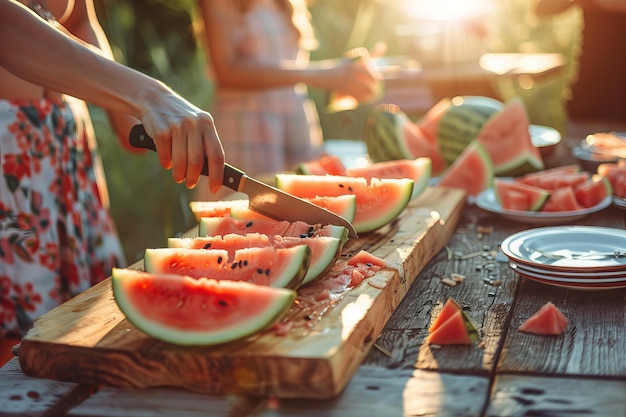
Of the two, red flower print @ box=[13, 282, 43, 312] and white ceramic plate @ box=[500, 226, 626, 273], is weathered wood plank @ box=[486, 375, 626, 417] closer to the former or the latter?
white ceramic plate @ box=[500, 226, 626, 273]

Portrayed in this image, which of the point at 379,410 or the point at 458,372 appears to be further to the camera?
the point at 458,372

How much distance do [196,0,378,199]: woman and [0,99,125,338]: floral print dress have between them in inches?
59.5

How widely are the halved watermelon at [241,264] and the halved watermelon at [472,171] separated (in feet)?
4.63

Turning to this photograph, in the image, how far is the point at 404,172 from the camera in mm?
2891

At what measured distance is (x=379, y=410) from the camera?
1.48 metres

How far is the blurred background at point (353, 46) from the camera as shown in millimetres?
4957

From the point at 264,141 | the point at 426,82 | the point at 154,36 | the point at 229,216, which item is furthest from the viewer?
the point at 154,36

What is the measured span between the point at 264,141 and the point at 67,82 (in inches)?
99.6

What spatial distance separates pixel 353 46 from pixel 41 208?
4392mm

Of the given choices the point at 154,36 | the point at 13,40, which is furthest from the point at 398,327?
the point at 154,36

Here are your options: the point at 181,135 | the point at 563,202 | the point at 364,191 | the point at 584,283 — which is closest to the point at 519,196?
the point at 563,202

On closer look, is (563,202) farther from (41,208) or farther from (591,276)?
(41,208)

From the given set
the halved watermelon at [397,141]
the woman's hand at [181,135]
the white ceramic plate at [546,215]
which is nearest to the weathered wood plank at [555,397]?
the woman's hand at [181,135]

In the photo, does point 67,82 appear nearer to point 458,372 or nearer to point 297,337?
point 297,337
